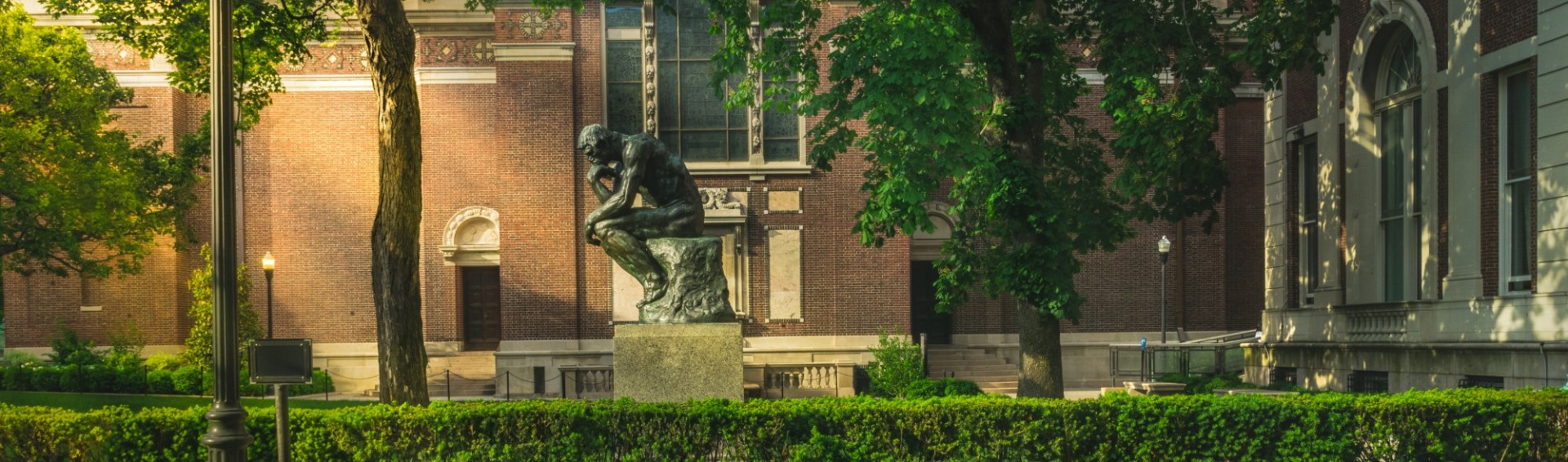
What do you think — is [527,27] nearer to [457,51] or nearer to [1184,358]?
[457,51]

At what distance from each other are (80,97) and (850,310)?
1865cm

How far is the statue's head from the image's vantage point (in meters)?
15.9

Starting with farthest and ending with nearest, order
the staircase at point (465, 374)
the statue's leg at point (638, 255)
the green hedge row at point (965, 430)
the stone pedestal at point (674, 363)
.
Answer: the staircase at point (465, 374) < the statue's leg at point (638, 255) < the stone pedestal at point (674, 363) < the green hedge row at point (965, 430)

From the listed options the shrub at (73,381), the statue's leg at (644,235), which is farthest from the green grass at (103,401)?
the statue's leg at (644,235)

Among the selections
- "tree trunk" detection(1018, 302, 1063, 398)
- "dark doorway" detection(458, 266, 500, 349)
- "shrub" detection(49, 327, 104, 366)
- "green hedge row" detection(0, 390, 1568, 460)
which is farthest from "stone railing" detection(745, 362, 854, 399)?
"green hedge row" detection(0, 390, 1568, 460)

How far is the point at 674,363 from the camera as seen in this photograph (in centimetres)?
1544

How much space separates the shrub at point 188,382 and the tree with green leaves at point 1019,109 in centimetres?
2034

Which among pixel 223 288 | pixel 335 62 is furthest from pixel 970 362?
pixel 223 288

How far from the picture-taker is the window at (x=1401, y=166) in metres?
21.9

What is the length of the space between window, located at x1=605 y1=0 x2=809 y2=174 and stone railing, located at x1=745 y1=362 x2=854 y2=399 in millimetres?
5162

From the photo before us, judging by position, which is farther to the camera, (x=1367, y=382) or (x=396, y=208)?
(x=1367, y=382)

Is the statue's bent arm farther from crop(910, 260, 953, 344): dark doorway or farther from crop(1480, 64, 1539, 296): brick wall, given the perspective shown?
crop(910, 260, 953, 344): dark doorway

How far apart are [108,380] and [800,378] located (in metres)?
17.2

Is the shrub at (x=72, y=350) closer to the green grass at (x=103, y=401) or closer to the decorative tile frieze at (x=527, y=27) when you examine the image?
the green grass at (x=103, y=401)
